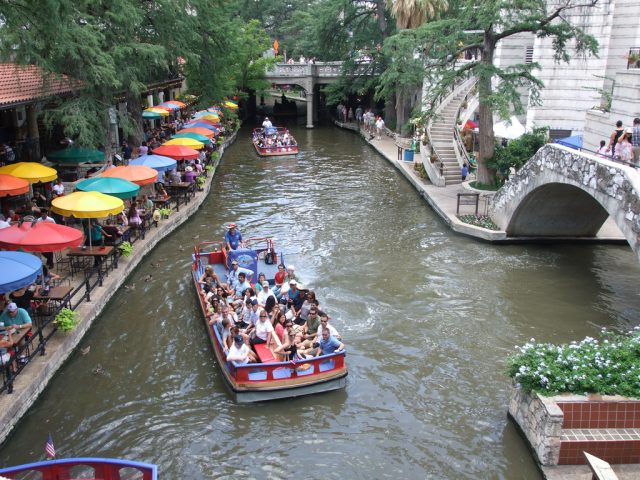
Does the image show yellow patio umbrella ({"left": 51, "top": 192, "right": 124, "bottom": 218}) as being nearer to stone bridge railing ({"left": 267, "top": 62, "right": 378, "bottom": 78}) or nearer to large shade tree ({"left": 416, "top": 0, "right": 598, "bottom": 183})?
large shade tree ({"left": 416, "top": 0, "right": 598, "bottom": 183})

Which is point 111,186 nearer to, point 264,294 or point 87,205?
point 87,205

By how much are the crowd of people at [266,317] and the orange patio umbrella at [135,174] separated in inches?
255

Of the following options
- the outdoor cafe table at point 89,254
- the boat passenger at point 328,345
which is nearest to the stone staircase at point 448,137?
the outdoor cafe table at point 89,254

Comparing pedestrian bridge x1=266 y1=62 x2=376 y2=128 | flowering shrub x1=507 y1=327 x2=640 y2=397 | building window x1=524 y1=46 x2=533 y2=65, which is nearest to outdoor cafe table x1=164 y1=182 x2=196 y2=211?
flowering shrub x1=507 y1=327 x2=640 y2=397

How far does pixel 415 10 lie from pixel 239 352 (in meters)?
33.2

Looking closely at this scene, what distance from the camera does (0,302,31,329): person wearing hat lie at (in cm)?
1365

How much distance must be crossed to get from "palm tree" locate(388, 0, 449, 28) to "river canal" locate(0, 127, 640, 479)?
731 inches

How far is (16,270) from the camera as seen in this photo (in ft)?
43.3

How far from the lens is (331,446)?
1227 cm

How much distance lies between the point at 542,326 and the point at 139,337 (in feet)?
35.0

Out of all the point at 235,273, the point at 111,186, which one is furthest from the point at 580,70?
the point at 111,186

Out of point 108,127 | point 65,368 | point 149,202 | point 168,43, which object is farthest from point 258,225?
point 65,368

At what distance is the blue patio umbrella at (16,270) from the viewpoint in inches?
506

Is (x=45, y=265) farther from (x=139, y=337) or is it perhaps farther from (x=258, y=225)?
(x=258, y=225)
